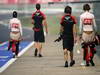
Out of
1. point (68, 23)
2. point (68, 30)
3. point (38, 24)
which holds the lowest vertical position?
point (38, 24)

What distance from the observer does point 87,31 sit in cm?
1853

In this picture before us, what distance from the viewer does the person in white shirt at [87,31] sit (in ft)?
60.3

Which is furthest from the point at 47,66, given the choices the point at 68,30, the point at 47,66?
the point at 68,30

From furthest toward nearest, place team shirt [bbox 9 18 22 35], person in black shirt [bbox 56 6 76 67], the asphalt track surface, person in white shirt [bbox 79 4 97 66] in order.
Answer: team shirt [bbox 9 18 22 35], person in white shirt [bbox 79 4 97 66], person in black shirt [bbox 56 6 76 67], the asphalt track surface

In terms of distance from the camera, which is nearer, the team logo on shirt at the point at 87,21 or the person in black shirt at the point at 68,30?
the person in black shirt at the point at 68,30

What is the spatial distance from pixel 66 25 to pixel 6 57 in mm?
4929

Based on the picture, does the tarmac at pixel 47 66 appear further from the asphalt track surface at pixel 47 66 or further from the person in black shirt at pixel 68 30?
the person in black shirt at pixel 68 30

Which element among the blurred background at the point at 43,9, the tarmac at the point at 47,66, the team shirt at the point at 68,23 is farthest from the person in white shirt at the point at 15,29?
the blurred background at the point at 43,9

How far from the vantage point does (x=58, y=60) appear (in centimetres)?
2089

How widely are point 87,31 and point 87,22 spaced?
1.01 feet

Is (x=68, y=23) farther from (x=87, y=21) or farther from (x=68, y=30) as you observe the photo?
(x=87, y=21)

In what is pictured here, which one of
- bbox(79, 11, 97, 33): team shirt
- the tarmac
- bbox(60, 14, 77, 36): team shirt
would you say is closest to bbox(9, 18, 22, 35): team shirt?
the tarmac

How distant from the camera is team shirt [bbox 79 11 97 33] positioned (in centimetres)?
1836

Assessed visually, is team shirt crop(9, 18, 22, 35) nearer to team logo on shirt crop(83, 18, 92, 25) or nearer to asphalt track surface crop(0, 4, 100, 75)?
asphalt track surface crop(0, 4, 100, 75)
